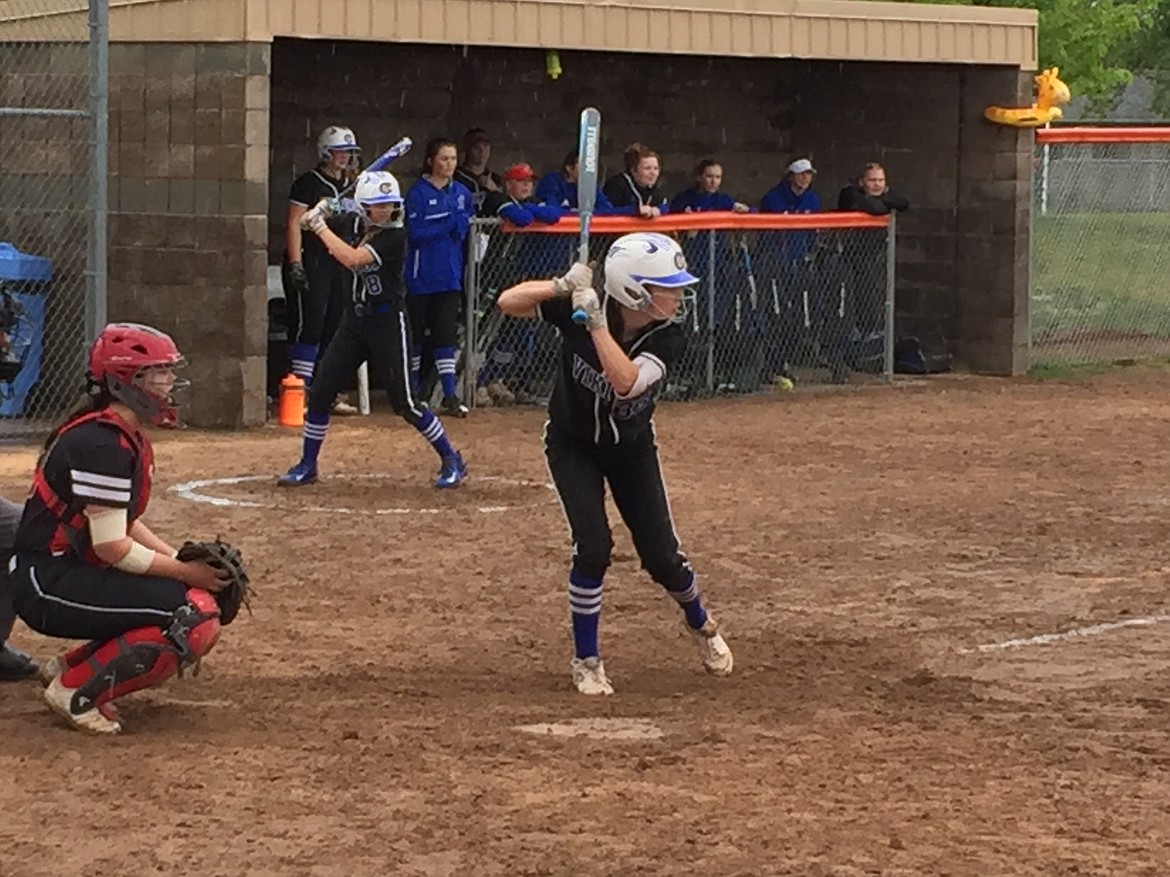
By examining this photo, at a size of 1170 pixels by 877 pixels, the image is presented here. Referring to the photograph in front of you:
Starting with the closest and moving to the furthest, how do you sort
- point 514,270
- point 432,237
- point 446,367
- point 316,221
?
point 316,221, point 446,367, point 432,237, point 514,270

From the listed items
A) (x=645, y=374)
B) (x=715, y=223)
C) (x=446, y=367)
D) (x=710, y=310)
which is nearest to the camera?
(x=645, y=374)

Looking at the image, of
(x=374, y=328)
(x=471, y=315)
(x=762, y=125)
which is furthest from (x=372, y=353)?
(x=762, y=125)

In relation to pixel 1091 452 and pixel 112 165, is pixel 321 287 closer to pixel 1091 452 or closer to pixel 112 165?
pixel 112 165

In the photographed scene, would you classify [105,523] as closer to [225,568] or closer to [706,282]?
[225,568]

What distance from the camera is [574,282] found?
294 inches

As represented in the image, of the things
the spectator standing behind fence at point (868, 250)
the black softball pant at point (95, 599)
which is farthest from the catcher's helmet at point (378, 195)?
the spectator standing behind fence at point (868, 250)

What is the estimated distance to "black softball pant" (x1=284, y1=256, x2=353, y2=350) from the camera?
1595 centimetres

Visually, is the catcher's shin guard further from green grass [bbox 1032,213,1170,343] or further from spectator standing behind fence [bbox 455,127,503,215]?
green grass [bbox 1032,213,1170,343]

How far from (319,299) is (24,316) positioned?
6.49 feet

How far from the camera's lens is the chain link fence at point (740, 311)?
1692 centimetres

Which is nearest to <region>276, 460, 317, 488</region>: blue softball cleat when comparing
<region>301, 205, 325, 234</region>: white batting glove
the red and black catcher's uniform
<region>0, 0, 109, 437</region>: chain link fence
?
<region>301, 205, 325, 234</region>: white batting glove

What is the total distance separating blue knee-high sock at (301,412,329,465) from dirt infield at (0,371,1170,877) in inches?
7.5

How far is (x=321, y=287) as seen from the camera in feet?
52.5

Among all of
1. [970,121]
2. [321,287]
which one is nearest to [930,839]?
[321,287]
